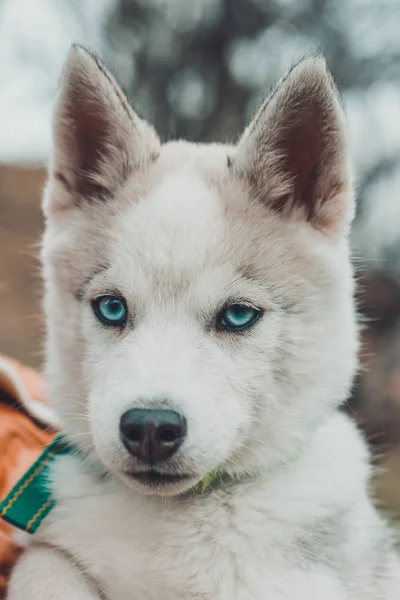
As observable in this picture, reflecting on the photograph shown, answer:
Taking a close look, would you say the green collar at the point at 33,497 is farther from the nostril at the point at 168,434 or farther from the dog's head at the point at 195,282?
the nostril at the point at 168,434

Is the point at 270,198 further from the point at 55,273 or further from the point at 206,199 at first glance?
the point at 55,273

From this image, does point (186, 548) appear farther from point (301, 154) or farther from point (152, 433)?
point (301, 154)

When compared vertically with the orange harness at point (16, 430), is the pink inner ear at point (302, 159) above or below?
above

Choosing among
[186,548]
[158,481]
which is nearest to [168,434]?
[158,481]

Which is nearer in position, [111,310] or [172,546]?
[172,546]

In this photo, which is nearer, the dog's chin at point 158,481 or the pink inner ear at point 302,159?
the dog's chin at point 158,481

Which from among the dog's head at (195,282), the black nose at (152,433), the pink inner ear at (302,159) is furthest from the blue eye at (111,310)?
the pink inner ear at (302,159)

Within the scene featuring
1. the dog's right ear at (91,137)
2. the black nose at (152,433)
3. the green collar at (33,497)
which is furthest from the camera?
the dog's right ear at (91,137)
